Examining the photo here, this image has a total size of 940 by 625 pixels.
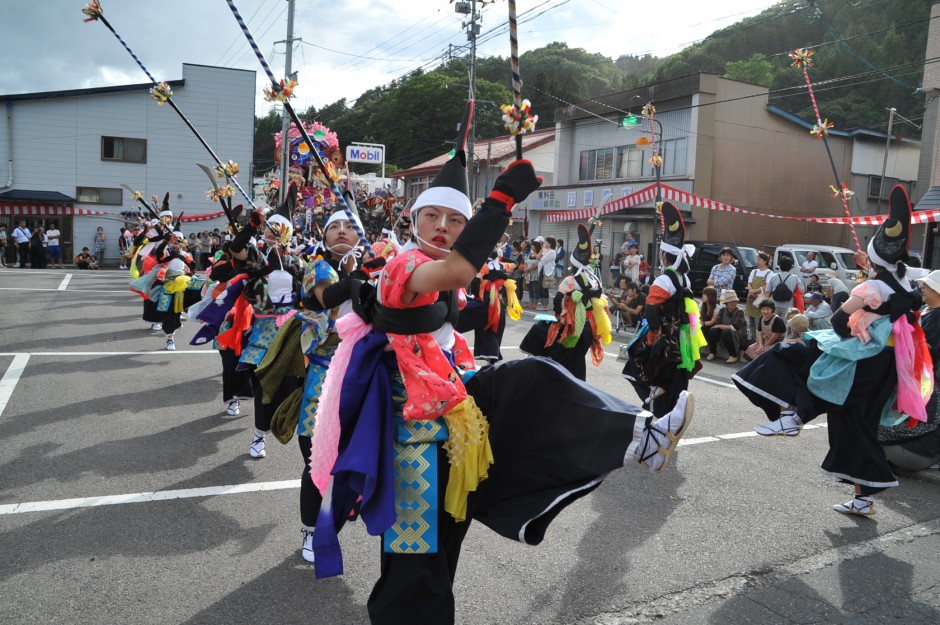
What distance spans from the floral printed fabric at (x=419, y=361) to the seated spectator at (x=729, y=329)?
407 inches

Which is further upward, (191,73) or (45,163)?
(191,73)

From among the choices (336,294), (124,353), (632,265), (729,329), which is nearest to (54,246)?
(124,353)

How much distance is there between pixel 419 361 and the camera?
2887mm

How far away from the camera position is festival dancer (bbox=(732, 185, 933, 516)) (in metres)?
4.91

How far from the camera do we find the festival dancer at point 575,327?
741 cm

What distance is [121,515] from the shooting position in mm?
4633

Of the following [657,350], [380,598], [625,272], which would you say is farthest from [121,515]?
[625,272]

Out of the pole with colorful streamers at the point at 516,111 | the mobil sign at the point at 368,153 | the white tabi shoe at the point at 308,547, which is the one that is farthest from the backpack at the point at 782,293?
the mobil sign at the point at 368,153

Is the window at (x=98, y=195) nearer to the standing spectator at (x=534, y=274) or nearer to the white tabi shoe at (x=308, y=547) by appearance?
the standing spectator at (x=534, y=274)

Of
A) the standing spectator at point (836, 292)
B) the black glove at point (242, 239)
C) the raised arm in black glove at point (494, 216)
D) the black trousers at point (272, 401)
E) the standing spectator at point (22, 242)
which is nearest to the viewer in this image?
the raised arm in black glove at point (494, 216)

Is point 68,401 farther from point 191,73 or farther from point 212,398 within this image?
point 191,73

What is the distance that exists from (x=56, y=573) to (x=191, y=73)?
33.3m

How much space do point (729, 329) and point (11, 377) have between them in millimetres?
10599

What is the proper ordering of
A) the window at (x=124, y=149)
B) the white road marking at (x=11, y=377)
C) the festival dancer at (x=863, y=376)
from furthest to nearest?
the window at (x=124, y=149) < the white road marking at (x=11, y=377) < the festival dancer at (x=863, y=376)
